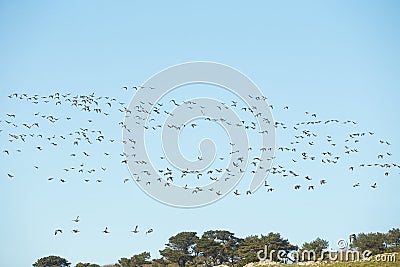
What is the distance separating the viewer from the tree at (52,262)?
9551cm

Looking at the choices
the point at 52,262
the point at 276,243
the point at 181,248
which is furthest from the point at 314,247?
the point at 52,262

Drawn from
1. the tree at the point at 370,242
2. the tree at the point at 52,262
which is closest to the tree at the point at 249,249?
the tree at the point at 370,242

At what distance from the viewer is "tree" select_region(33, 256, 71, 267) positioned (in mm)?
95512

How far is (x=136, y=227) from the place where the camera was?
51812 millimetres

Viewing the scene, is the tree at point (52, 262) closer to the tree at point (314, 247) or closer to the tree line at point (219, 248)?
the tree line at point (219, 248)

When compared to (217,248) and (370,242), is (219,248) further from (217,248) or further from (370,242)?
(370,242)

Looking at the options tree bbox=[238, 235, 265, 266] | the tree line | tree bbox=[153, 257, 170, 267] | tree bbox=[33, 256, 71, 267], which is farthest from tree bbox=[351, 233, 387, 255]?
tree bbox=[33, 256, 71, 267]

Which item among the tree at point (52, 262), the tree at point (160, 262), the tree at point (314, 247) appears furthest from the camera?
the tree at point (52, 262)

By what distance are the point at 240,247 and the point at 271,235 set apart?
496 centimetres

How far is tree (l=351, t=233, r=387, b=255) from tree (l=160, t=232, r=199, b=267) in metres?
24.7

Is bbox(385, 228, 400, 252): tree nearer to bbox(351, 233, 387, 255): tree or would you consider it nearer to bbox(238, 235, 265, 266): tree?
bbox(351, 233, 387, 255): tree

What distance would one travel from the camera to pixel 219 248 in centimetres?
9181

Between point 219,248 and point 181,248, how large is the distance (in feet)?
20.4

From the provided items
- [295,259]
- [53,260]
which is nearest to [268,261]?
[295,259]
